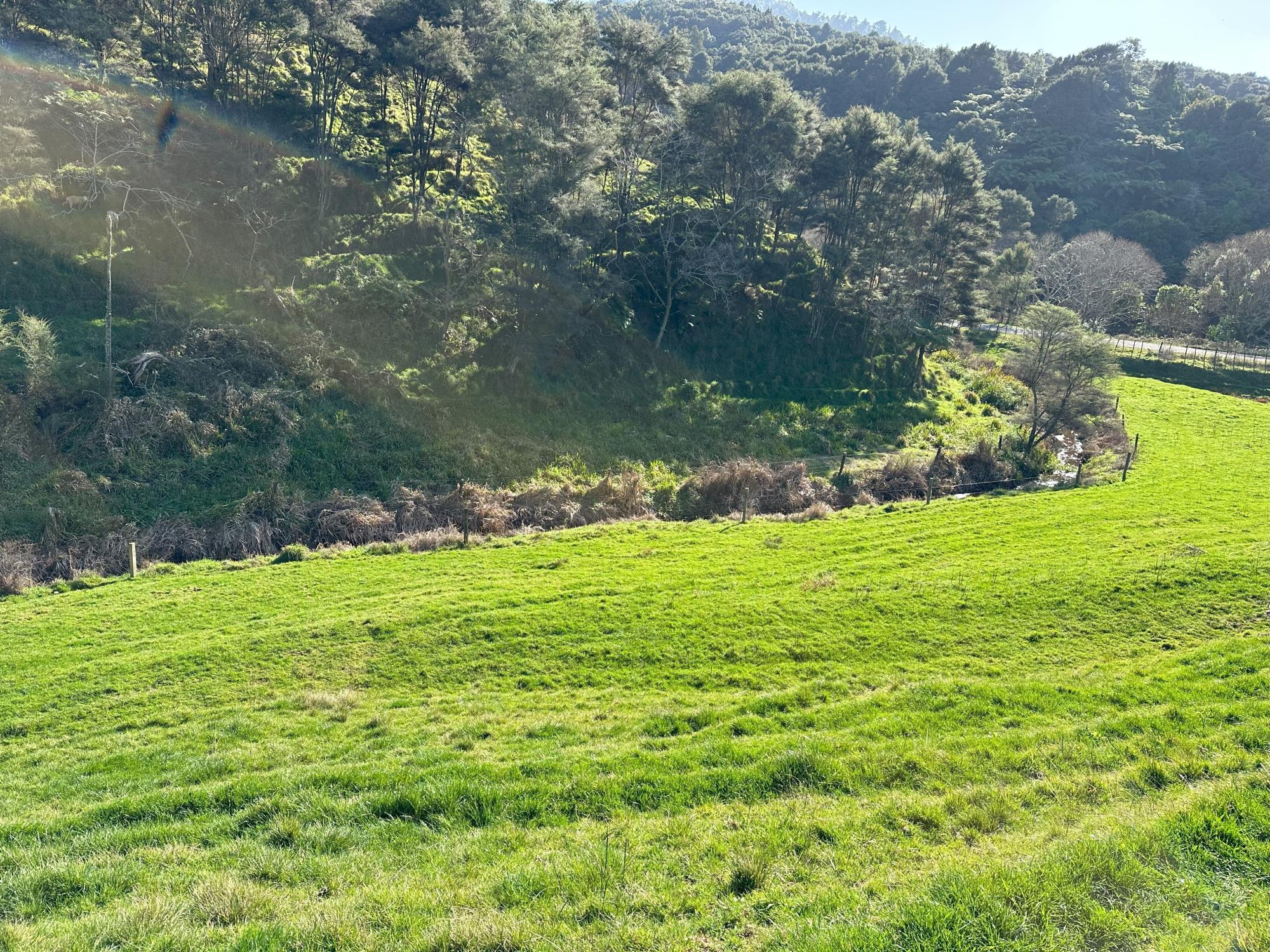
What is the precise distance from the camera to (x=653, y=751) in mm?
10414

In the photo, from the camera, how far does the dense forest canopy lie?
2931 centimetres

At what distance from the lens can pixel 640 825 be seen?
8164 mm

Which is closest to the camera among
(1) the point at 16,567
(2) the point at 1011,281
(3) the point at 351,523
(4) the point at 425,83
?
(1) the point at 16,567

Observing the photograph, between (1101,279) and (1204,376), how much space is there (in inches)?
731

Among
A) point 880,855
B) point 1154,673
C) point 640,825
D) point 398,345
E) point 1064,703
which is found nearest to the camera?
point 880,855

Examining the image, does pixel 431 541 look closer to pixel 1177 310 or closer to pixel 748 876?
pixel 748 876

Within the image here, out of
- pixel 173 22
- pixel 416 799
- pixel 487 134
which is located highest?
pixel 173 22

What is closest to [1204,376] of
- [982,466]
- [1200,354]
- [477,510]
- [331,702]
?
[1200,354]

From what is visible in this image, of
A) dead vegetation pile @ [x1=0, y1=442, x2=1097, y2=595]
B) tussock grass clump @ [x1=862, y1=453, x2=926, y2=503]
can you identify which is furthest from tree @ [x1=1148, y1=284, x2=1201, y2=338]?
tussock grass clump @ [x1=862, y1=453, x2=926, y2=503]

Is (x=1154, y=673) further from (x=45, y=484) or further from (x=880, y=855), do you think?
(x=45, y=484)

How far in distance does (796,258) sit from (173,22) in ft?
156

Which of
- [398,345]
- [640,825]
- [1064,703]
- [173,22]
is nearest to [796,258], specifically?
[398,345]

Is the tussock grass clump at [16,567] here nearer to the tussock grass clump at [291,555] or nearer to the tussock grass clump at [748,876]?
the tussock grass clump at [291,555]

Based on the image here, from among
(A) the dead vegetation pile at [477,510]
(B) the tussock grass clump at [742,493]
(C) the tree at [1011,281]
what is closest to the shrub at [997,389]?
(A) the dead vegetation pile at [477,510]
